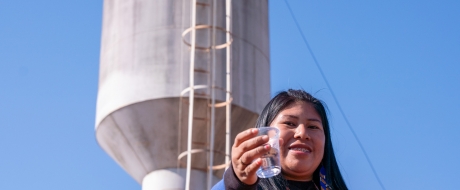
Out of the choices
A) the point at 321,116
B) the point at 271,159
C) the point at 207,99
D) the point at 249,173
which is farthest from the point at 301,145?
the point at 207,99

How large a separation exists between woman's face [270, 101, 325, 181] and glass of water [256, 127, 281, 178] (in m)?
0.27

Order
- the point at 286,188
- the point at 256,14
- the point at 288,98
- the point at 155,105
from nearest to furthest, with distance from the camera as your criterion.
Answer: the point at 286,188 → the point at 288,98 → the point at 155,105 → the point at 256,14

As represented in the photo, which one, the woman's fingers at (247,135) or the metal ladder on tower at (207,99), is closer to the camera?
the woman's fingers at (247,135)

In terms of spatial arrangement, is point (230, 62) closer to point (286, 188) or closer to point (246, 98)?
point (246, 98)

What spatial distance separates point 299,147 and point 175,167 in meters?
9.31

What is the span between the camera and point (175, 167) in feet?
40.8

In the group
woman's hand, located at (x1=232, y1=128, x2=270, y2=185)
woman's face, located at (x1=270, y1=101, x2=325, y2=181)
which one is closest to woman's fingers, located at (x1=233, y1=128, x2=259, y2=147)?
woman's hand, located at (x1=232, y1=128, x2=270, y2=185)

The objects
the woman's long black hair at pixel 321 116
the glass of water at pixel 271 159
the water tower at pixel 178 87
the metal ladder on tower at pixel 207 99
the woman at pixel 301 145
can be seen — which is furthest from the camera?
the water tower at pixel 178 87

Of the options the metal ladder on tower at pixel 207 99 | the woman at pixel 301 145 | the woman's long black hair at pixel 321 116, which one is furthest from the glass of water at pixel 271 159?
the metal ladder on tower at pixel 207 99

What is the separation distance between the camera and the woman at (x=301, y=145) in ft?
10.5

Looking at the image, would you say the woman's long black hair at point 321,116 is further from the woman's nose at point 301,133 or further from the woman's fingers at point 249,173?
the woman's fingers at point 249,173

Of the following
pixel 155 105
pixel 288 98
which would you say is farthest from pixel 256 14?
pixel 288 98

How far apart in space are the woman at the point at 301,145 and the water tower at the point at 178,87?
8.15m

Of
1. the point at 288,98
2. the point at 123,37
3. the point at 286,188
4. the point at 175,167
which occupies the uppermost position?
the point at 123,37
